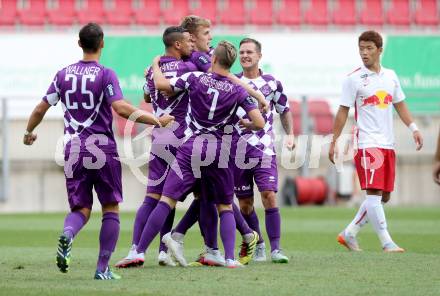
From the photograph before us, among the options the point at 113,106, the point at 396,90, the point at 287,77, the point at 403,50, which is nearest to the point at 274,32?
the point at 287,77

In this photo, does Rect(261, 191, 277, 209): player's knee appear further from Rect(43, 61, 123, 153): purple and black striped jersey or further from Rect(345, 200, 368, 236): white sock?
Rect(43, 61, 123, 153): purple and black striped jersey

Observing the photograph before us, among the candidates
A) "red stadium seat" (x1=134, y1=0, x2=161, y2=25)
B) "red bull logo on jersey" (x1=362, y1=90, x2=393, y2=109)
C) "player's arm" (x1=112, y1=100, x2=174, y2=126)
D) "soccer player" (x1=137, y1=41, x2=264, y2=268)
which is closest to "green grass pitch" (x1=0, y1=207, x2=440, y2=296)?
"soccer player" (x1=137, y1=41, x2=264, y2=268)

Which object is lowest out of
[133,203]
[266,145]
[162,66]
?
[133,203]

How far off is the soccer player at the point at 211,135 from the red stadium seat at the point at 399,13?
17665 millimetres

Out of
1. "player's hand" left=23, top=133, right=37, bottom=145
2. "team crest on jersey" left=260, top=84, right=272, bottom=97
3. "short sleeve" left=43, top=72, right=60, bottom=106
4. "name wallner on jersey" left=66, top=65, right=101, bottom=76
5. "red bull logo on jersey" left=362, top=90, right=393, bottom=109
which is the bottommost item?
"player's hand" left=23, top=133, right=37, bottom=145

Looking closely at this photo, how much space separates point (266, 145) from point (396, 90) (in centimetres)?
174

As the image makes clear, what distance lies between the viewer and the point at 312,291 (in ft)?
21.3

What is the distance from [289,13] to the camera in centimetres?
2481

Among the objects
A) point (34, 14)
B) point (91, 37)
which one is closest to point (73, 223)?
point (91, 37)

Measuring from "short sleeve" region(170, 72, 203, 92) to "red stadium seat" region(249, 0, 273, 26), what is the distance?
16.5 metres

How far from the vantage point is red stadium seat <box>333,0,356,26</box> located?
25.0 metres

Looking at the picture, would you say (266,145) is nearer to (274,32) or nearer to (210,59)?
(210,59)

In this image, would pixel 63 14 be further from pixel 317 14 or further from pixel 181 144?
pixel 181 144

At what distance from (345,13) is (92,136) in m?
18.6
